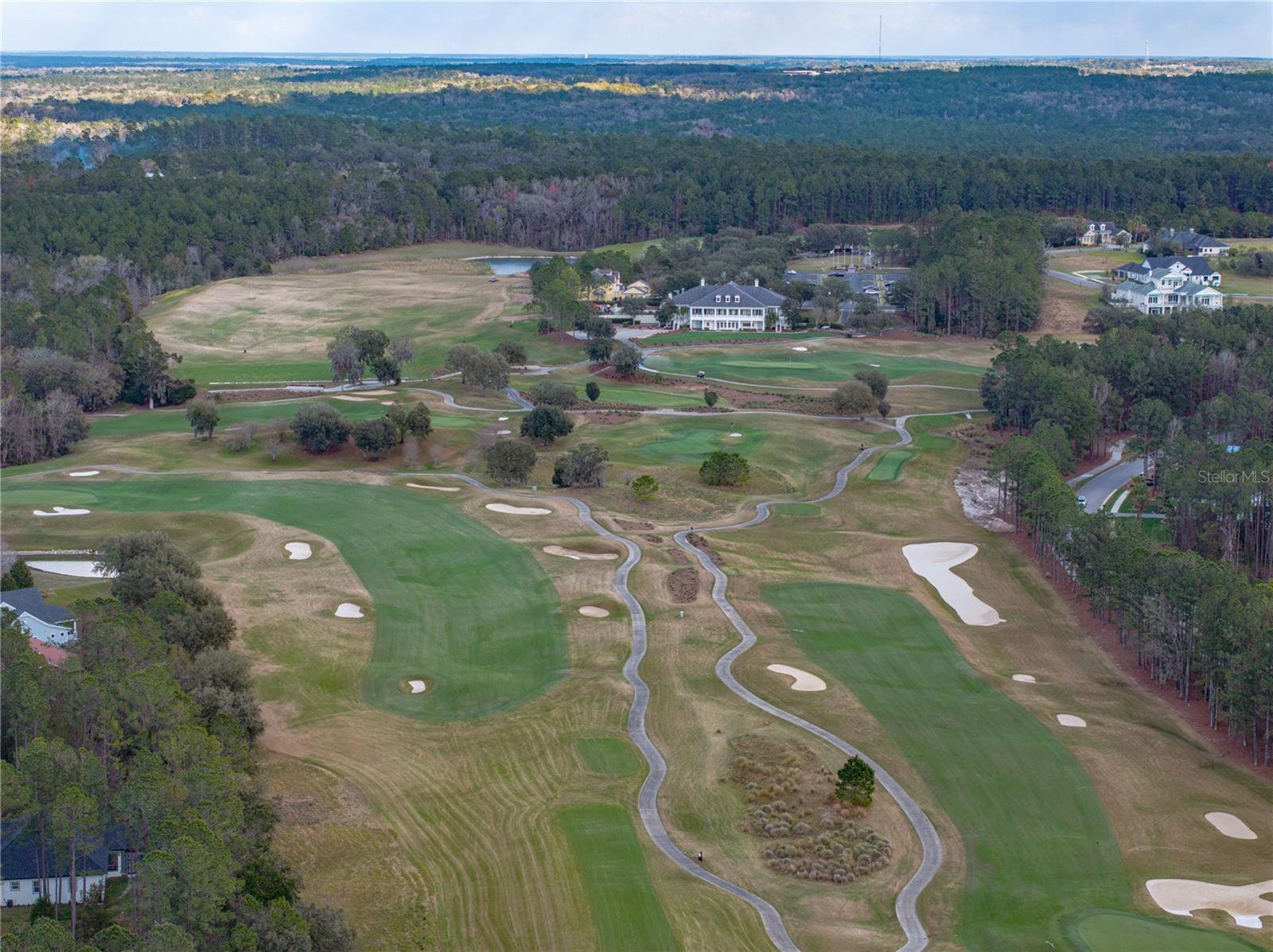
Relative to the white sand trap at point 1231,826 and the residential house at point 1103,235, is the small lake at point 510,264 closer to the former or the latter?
the residential house at point 1103,235

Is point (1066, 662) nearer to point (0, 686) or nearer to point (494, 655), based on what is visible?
point (494, 655)

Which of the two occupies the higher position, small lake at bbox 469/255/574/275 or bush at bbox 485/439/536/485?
bush at bbox 485/439/536/485

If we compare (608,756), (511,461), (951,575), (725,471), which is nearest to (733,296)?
(725,471)

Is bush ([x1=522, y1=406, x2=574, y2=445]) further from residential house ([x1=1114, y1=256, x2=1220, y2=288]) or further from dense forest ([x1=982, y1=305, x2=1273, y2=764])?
residential house ([x1=1114, y1=256, x2=1220, y2=288])

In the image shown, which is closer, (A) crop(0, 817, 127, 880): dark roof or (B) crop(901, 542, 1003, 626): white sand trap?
(A) crop(0, 817, 127, 880): dark roof

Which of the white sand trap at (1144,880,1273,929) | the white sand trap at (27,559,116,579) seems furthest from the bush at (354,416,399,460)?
the white sand trap at (1144,880,1273,929)

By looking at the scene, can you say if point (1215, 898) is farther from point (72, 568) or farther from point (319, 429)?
point (319, 429)
